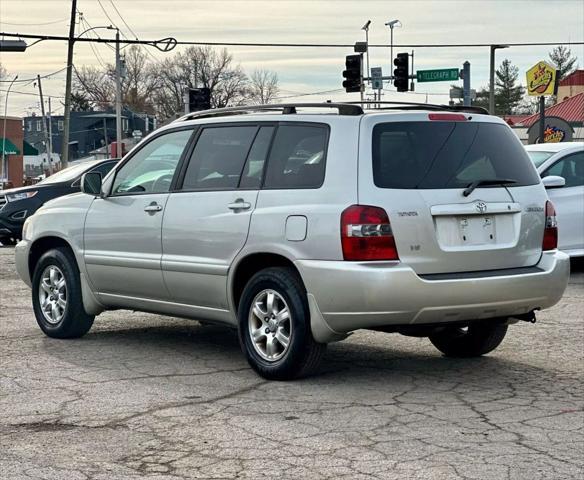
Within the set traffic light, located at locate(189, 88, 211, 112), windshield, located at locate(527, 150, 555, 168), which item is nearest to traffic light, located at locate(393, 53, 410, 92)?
traffic light, located at locate(189, 88, 211, 112)

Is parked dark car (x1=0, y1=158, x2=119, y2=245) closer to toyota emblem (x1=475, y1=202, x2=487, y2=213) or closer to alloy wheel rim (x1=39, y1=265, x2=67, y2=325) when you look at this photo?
alloy wheel rim (x1=39, y1=265, x2=67, y2=325)

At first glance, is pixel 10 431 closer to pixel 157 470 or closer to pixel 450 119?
pixel 157 470

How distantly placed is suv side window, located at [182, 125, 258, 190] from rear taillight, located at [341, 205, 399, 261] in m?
1.20

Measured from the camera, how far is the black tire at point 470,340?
8.34 meters

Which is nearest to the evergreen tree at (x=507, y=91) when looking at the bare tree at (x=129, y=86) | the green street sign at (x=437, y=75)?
the bare tree at (x=129, y=86)

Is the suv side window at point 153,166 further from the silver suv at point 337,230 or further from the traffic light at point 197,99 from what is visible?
the traffic light at point 197,99

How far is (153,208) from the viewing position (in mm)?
8406

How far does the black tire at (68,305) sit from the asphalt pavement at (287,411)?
0.12 meters

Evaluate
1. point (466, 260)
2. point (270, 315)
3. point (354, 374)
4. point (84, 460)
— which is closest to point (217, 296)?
point (270, 315)

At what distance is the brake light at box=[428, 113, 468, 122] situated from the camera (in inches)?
295

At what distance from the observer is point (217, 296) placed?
310 inches

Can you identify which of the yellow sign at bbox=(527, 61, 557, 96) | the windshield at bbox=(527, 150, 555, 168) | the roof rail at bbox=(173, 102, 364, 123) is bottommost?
the windshield at bbox=(527, 150, 555, 168)

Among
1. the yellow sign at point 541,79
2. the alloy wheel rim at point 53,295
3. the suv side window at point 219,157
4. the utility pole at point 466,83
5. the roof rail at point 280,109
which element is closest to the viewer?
the roof rail at point 280,109

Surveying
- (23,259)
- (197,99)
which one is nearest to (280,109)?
(23,259)
